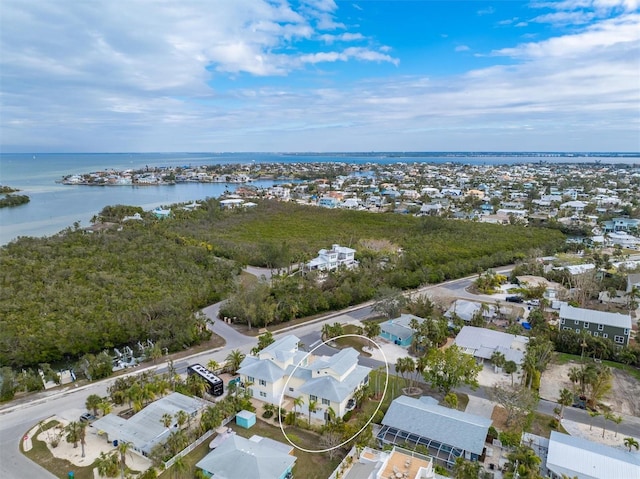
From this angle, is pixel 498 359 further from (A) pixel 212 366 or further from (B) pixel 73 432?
(B) pixel 73 432

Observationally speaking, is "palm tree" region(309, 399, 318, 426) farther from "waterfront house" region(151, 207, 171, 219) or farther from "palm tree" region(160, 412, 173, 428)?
"waterfront house" region(151, 207, 171, 219)

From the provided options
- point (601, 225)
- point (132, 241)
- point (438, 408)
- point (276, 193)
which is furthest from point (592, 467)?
point (276, 193)

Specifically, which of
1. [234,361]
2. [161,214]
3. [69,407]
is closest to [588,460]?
[234,361]

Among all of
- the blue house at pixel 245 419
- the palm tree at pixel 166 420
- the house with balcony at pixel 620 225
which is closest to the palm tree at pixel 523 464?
the blue house at pixel 245 419

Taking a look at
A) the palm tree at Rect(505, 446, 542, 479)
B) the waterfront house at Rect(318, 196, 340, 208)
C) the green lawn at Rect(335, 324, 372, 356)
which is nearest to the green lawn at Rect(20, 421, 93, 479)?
the green lawn at Rect(335, 324, 372, 356)

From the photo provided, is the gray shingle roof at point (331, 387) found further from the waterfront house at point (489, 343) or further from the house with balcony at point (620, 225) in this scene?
the house with balcony at point (620, 225)

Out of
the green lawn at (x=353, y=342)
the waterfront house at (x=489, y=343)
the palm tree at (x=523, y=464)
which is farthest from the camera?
the green lawn at (x=353, y=342)
